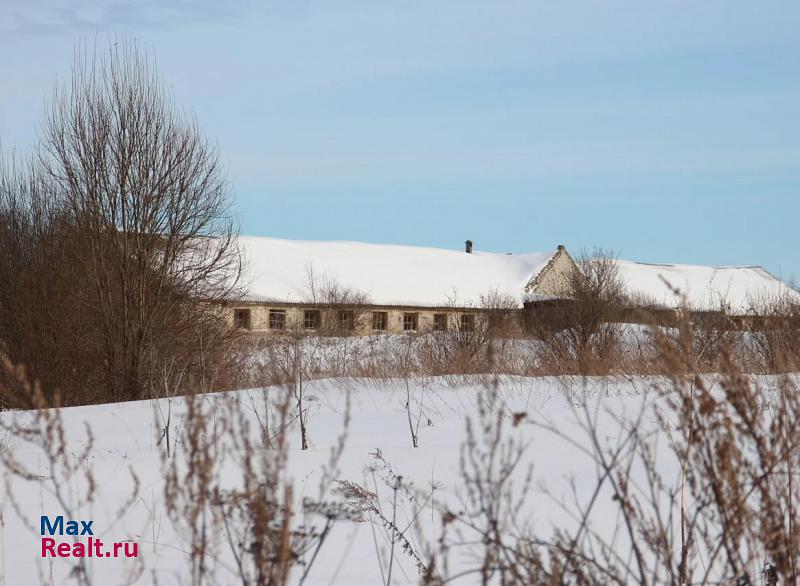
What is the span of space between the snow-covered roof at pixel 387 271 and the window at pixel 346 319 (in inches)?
64.5

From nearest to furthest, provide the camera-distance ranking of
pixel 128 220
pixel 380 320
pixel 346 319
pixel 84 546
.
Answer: pixel 84 546 → pixel 128 220 → pixel 346 319 → pixel 380 320

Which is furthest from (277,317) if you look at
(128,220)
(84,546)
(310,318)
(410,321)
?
(84,546)

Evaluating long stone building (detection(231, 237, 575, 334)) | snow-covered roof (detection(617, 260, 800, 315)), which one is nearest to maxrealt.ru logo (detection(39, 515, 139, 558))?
long stone building (detection(231, 237, 575, 334))

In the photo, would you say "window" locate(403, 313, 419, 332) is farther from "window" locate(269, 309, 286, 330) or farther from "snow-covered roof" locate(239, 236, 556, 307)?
"window" locate(269, 309, 286, 330)

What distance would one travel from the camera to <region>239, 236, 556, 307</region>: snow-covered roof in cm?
3394

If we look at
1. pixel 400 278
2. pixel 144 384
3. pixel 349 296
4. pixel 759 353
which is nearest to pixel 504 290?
pixel 400 278

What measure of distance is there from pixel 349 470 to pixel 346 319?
25.8 m

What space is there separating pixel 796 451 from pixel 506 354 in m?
12.3

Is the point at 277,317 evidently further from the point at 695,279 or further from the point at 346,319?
the point at 695,279

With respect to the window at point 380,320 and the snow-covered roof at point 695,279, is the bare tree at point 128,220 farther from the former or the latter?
the snow-covered roof at point 695,279

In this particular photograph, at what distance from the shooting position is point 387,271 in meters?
37.2

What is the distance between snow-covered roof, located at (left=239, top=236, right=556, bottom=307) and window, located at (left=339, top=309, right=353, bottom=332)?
5.38 ft

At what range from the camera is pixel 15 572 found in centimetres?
429

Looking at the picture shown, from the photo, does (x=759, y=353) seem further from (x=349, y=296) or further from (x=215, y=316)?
(x=349, y=296)
